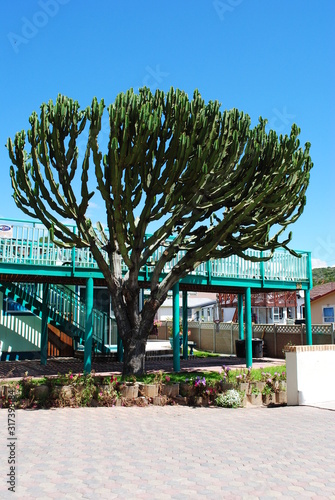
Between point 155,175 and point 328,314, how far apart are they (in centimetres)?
2660

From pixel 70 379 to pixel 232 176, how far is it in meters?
6.45

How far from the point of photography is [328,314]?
34.4 metres

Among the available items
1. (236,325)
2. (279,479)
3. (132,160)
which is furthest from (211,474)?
(236,325)

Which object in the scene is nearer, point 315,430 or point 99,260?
point 315,430

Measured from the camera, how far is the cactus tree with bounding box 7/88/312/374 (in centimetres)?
1100

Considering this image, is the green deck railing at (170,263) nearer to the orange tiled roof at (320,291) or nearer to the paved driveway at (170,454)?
the paved driveway at (170,454)

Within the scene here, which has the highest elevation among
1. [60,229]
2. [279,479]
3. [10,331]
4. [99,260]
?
[60,229]

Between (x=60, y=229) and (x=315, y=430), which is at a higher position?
(x=60, y=229)

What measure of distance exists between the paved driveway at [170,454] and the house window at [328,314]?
25245 millimetres

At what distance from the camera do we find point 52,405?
10492mm

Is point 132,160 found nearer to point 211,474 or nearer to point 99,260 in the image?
point 99,260

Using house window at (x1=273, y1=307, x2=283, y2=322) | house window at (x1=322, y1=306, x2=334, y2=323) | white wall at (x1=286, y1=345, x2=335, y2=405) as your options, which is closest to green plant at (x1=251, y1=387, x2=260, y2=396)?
white wall at (x1=286, y1=345, x2=335, y2=405)

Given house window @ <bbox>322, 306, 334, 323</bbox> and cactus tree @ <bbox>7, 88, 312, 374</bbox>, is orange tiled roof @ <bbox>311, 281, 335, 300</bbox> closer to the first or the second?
house window @ <bbox>322, 306, 334, 323</bbox>

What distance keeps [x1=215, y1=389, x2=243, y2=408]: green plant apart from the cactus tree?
260 cm
